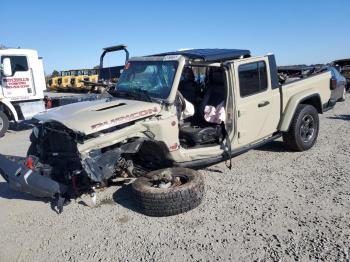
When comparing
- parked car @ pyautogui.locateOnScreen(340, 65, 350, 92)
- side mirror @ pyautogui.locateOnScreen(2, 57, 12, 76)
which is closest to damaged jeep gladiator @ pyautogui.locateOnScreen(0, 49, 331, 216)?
side mirror @ pyautogui.locateOnScreen(2, 57, 12, 76)

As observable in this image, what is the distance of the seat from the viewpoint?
→ 5.54 metres

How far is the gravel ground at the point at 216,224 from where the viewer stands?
362cm

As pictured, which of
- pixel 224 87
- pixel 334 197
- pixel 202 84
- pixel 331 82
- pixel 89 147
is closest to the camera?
pixel 89 147

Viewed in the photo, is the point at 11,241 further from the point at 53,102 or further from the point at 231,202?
the point at 53,102

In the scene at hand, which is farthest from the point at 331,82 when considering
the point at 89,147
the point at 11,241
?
the point at 11,241

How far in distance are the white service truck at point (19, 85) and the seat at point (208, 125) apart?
23.9ft

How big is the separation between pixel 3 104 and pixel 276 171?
8799 millimetres

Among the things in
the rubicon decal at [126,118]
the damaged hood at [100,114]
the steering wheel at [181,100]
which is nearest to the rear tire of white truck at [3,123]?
the damaged hood at [100,114]

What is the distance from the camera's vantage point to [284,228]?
3.95 meters

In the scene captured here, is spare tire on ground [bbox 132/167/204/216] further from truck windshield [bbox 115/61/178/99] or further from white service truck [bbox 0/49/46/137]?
white service truck [bbox 0/49/46/137]

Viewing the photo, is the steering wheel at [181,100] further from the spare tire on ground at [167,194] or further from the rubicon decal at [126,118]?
the spare tire on ground at [167,194]

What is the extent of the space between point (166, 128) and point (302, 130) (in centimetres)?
310

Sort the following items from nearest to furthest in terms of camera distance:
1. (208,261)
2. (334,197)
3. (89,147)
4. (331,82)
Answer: (208,261) → (89,147) → (334,197) → (331,82)

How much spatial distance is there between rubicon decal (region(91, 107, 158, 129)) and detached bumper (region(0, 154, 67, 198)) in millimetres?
895
